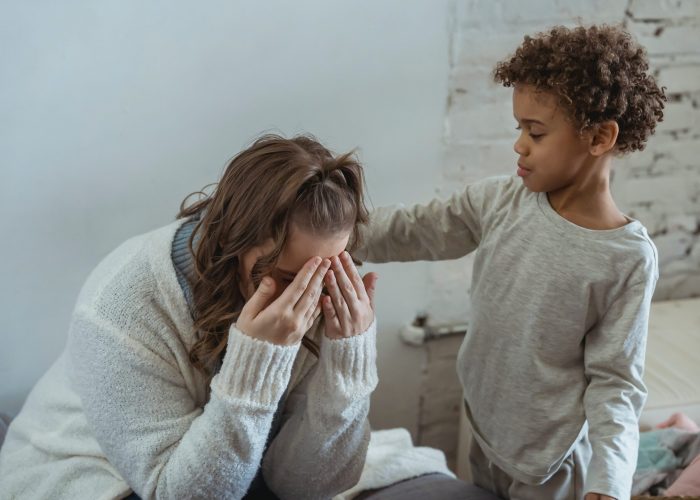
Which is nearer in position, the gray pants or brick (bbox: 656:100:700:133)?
the gray pants

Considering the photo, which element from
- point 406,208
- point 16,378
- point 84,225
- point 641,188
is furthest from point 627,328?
point 16,378

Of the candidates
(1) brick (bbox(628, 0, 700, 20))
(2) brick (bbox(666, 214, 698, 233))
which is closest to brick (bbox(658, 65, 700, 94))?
(1) brick (bbox(628, 0, 700, 20))

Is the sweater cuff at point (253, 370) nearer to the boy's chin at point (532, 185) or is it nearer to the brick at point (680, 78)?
the boy's chin at point (532, 185)

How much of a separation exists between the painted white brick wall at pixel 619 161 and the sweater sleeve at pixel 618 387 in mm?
613

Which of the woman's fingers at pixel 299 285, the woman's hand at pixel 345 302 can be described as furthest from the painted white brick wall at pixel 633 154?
the woman's fingers at pixel 299 285

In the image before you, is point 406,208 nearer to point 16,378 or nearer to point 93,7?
point 93,7

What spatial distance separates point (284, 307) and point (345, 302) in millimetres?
119

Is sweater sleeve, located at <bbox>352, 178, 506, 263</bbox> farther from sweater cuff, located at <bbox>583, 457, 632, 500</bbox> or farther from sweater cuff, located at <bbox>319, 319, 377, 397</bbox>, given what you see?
sweater cuff, located at <bbox>583, 457, 632, 500</bbox>

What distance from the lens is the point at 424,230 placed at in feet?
4.13

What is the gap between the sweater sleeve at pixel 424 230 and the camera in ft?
4.08

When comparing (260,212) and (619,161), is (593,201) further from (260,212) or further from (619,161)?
(619,161)

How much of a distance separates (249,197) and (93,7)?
1.76 ft

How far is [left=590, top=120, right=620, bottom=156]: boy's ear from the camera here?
3.41 feet

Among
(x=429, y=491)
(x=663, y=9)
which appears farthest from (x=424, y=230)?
(x=663, y=9)
